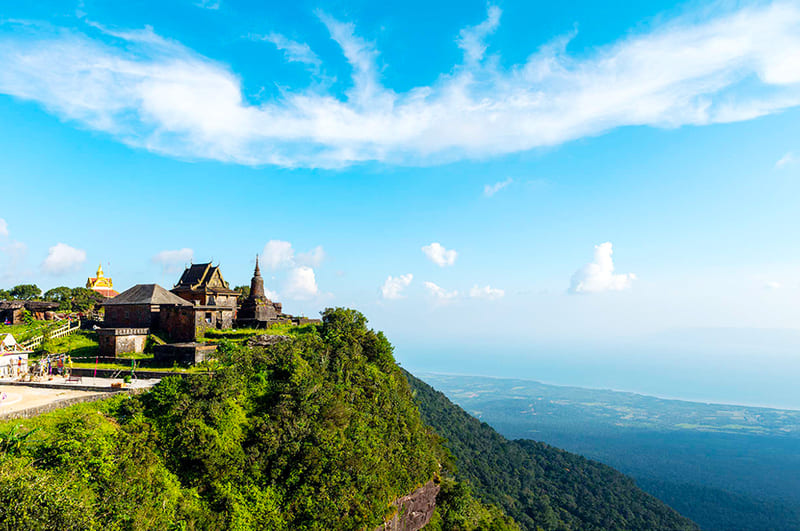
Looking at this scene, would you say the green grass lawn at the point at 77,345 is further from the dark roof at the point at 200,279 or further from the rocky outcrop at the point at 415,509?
the rocky outcrop at the point at 415,509

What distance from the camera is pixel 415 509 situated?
29.9 meters

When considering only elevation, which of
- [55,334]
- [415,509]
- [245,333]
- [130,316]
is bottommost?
[415,509]

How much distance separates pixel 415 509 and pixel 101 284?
5477 cm

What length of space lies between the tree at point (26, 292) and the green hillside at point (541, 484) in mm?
54516

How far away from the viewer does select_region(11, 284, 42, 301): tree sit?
60312 mm

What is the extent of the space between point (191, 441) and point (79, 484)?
16.3 feet

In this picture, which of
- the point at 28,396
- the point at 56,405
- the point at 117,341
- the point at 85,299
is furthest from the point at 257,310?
the point at 85,299

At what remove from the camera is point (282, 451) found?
2231 centimetres

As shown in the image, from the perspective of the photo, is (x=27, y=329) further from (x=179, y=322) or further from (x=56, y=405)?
(x=56, y=405)

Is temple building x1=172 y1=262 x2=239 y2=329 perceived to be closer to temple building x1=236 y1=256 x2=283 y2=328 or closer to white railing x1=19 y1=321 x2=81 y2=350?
temple building x1=236 y1=256 x2=283 y2=328

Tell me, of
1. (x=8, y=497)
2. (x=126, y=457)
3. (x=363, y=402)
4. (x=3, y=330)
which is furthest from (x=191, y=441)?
(x=3, y=330)

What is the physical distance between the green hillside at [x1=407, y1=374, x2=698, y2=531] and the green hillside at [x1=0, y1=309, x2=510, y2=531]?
126 feet

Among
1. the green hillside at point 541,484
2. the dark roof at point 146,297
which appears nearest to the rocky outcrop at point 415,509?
the dark roof at point 146,297

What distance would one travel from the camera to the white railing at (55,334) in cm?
3540
